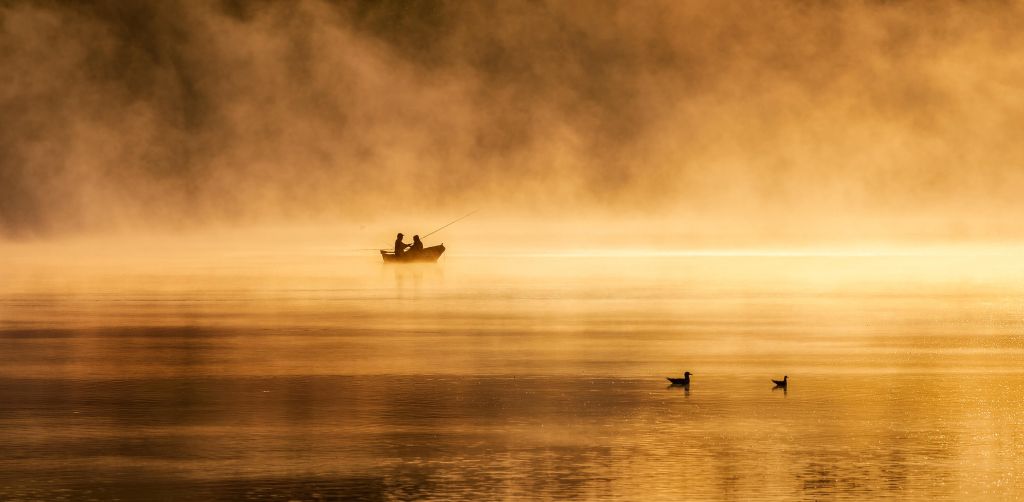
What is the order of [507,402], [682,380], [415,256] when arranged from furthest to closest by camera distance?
[415,256] < [682,380] < [507,402]

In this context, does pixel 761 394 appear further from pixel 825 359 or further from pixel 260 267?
Result: pixel 260 267

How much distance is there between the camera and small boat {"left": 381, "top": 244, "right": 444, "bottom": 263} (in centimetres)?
11019

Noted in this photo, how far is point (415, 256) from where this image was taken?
11100 cm

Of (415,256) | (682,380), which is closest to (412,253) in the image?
(415,256)

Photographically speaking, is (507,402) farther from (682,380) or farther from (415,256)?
(415,256)

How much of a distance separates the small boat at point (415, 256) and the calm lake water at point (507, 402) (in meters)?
48.9

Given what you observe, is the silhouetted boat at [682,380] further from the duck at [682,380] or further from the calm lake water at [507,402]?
the calm lake water at [507,402]

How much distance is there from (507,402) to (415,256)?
264 feet

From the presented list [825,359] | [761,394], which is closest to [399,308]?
[825,359]

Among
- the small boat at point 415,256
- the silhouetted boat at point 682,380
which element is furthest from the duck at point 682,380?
the small boat at point 415,256

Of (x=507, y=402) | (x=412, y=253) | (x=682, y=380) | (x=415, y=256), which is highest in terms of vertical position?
(x=412, y=253)

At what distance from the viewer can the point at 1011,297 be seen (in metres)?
70.6

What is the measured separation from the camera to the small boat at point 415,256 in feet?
362

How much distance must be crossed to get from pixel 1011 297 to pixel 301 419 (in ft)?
157
